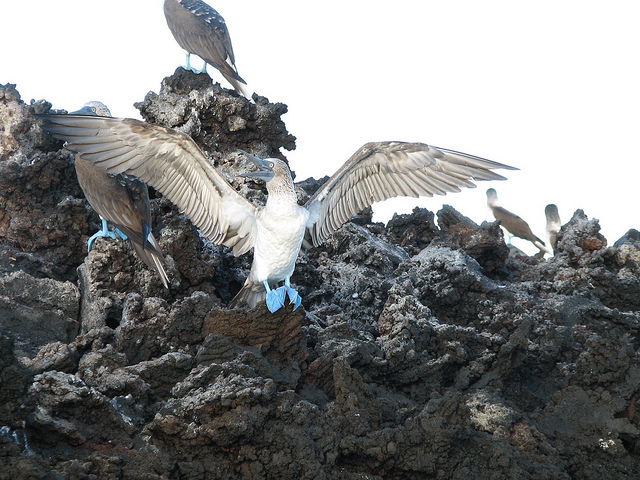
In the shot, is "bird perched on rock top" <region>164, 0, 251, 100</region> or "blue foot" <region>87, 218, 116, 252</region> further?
"bird perched on rock top" <region>164, 0, 251, 100</region>

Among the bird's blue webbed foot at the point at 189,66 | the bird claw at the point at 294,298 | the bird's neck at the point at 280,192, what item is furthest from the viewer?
the bird's blue webbed foot at the point at 189,66

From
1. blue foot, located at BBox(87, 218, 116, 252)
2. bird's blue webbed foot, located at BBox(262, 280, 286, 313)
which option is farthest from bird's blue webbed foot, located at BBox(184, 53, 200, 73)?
bird's blue webbed foot, located at BBox(262, 280, 286, 313)

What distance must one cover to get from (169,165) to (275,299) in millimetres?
1735

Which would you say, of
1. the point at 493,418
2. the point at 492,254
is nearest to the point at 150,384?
the point at 493,418

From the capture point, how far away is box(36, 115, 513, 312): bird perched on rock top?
19.0 feet

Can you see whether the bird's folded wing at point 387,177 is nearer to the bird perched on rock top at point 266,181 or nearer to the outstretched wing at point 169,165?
the bird perched on rock top at point 266,181

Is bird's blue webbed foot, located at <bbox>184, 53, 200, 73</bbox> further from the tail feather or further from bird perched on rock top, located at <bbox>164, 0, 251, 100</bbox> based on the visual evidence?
the tail feather

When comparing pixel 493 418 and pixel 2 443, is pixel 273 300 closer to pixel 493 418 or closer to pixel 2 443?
pixel 493 418

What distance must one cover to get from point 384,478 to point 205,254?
324cm

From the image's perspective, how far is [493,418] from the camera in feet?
17.0

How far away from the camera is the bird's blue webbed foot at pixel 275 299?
17.8ft

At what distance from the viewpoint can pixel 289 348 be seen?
18.0 ft

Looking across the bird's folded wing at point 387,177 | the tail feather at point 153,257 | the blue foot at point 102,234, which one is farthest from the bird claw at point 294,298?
the blue foot at point 102,234

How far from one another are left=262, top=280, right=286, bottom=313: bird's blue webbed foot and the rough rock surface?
12 centimetres
